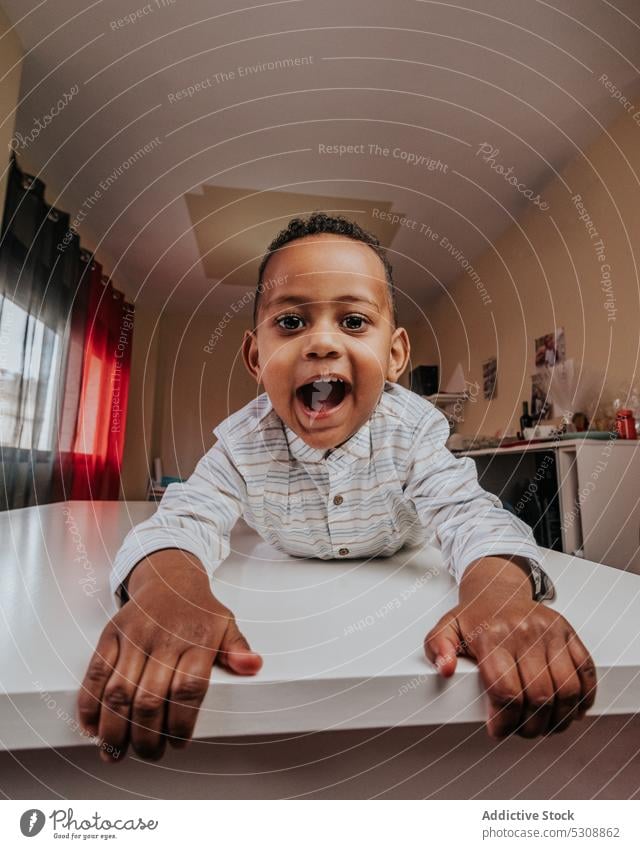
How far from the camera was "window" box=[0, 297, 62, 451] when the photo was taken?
A: 34cm

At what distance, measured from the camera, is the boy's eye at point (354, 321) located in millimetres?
289

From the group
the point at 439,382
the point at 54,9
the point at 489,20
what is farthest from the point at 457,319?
the point at 54,9

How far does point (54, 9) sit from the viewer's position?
0.52 metres

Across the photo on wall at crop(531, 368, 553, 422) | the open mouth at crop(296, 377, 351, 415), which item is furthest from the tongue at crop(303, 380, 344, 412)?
the photo on wall at crop(531, 368, 553, 422)

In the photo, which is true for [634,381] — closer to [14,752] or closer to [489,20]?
[489,20]

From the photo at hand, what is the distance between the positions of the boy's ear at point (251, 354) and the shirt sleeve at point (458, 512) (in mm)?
126

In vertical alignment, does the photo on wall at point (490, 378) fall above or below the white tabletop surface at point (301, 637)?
above

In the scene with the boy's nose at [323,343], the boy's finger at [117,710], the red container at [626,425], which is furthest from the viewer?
the red container at [626,425]

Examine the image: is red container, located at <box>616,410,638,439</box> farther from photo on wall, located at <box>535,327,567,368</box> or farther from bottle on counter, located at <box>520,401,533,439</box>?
bottle on counter, located at <box>520,401,533,439</box>

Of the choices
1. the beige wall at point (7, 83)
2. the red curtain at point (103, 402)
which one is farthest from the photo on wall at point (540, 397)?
the beige wall at point (7, 83)

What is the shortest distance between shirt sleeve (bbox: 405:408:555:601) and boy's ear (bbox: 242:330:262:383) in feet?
0.41

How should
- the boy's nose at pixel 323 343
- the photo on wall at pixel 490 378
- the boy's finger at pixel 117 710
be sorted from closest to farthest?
1. the boy's finger at pixel 117 710
2. the boy's nose at pixel 323 343
3. the photo on wall at pixel 490 378

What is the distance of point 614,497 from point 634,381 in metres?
0.37

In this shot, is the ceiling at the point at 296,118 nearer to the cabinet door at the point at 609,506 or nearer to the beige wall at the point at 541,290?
the beige wall at the point at 541,290
